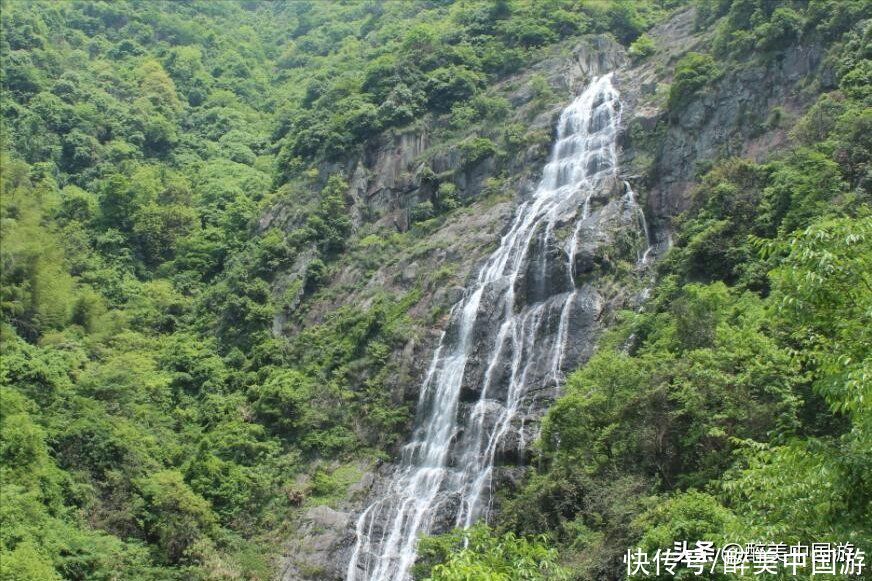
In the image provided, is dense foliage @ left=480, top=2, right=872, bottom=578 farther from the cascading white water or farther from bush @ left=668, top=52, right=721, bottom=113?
the cascading white water

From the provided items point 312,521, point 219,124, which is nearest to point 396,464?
point 312,521

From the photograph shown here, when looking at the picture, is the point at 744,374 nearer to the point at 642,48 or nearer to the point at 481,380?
the point at 481,380

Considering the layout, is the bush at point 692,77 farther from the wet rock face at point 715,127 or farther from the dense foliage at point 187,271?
the dense foliage at point 187,271

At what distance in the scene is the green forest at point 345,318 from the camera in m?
11.5

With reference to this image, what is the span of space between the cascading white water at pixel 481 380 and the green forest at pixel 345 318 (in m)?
1.68

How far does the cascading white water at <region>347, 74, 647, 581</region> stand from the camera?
23547 millimetres

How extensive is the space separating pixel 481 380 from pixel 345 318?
8.95 metres

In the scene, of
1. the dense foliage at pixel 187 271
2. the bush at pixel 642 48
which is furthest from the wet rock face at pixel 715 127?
the bush at pixel 642 48

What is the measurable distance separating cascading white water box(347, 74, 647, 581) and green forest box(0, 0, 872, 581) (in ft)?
5.52

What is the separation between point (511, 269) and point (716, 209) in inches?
306

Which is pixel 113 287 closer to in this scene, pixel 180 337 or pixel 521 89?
pixel 180 337

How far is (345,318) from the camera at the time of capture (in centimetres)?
3331

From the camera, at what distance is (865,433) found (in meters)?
7.83

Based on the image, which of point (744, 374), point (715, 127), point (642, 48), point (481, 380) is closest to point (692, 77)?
point (715, 127)
